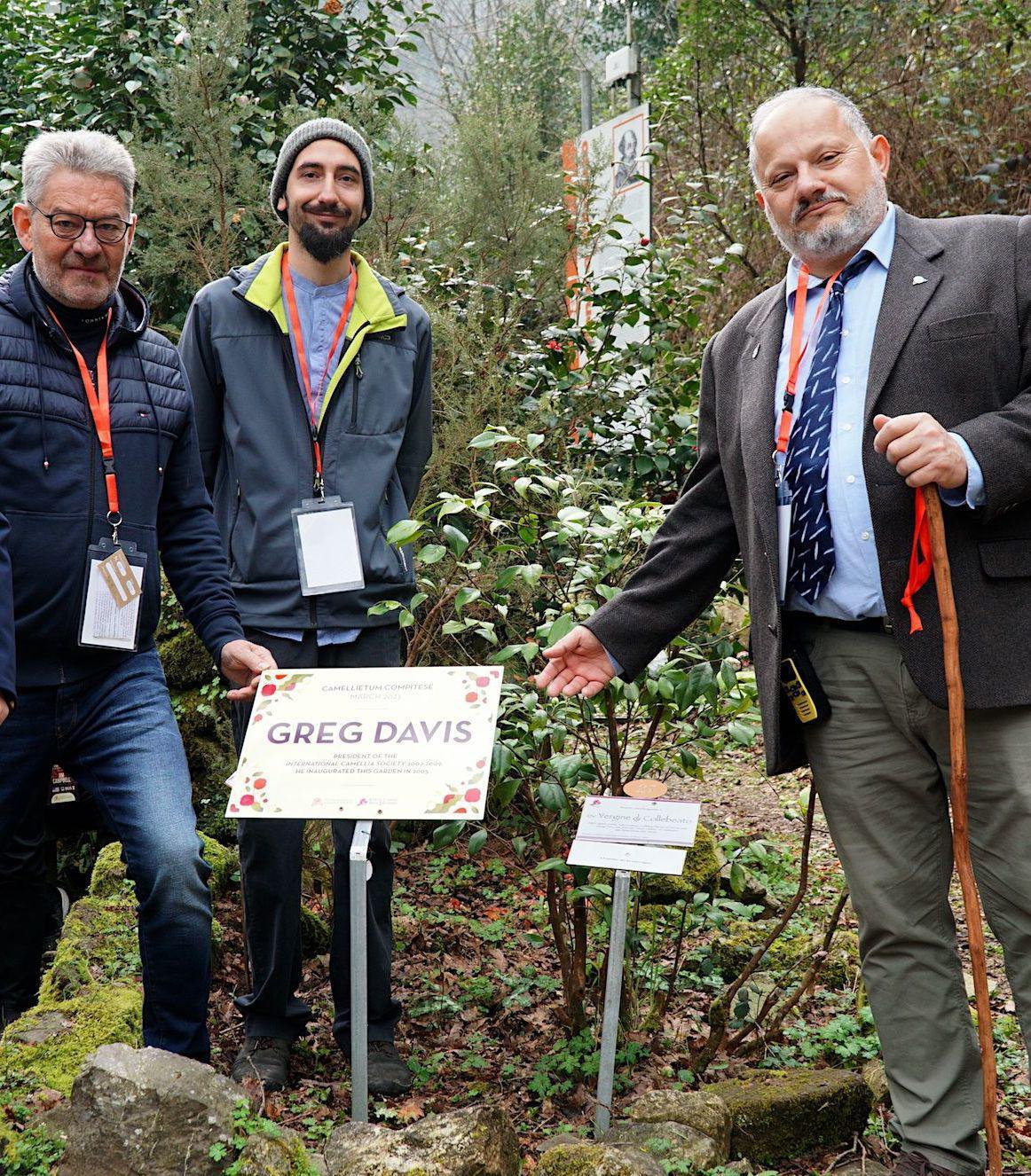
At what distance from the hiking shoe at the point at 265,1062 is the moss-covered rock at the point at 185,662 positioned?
2.24 metres

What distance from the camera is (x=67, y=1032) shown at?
3074 millimetres

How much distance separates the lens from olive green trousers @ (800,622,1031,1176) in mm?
2615

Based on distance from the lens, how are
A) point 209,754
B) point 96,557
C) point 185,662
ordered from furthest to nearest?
point 185,662, point 209,754, point 96,557

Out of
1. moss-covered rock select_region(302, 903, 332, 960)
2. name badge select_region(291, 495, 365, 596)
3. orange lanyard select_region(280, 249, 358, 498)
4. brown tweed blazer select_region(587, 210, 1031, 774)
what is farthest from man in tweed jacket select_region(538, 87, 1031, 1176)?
moss-covered rock select_region(302, 903, 332, 960)

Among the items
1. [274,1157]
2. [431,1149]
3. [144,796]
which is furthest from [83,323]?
[431,1149]

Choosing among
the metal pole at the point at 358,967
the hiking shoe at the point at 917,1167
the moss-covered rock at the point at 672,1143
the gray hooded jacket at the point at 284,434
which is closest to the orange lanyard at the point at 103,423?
the gray hooded jacket at the point at 284,434

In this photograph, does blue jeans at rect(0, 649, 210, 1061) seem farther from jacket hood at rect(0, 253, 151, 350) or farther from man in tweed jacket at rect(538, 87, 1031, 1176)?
man in tweed jacket at rect(538, 87, 1031, 1176)

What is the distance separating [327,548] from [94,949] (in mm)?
1477

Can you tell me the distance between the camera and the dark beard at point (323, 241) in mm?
3568

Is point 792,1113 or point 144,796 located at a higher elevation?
point 144,796

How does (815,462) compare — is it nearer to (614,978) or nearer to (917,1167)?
(614,978)

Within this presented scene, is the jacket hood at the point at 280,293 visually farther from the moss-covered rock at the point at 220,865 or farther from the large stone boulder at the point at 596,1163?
the large stone boulder at the point at 596,1163

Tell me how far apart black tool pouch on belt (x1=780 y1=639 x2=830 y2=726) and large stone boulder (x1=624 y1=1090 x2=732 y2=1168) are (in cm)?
97

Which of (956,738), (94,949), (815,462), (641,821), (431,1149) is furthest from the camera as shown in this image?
(94,949)
